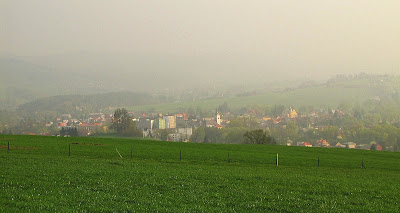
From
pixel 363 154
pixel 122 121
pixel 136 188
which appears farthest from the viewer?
pixel 122 121

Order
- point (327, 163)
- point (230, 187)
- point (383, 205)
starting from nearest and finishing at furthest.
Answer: point (383, 205) < point (230, 187) < point (327, 163)

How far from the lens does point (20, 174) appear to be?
1075 inches

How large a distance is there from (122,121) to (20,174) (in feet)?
528

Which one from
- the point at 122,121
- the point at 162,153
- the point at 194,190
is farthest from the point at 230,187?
the point at 122,121

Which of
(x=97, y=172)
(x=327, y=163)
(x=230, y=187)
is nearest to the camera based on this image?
(x=230, y=187)

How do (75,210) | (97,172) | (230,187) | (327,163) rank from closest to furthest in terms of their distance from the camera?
(75,210) < (230,187) < (97,172) < (327,163)

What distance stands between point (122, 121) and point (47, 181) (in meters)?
164

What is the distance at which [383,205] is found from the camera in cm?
2222

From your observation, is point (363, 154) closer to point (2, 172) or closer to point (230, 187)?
point (230, 187)

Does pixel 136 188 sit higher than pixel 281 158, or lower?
higher

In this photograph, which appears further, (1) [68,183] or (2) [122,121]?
(2) [122,121]

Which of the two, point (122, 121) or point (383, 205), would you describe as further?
point (122, 121)

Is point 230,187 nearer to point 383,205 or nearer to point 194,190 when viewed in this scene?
point 194,190

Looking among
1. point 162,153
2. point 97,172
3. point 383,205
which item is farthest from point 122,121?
point 383,205
